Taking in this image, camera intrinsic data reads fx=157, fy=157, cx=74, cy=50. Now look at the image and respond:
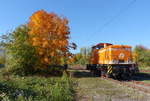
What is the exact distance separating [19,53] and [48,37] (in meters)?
3.82

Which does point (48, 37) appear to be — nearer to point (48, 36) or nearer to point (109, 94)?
point (48, 36)

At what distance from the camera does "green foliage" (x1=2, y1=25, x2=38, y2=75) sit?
60.0 feet

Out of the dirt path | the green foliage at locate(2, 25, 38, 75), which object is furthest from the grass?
the green foliage at locate(2, 25, 38, 75)

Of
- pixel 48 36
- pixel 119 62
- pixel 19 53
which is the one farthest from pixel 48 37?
pixel 119 62

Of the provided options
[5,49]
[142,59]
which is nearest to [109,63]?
[5,49]

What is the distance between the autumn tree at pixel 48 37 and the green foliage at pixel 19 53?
0.90 meters

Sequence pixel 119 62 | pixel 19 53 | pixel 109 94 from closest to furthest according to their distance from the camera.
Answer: pixel 109 94
pixel 119 62
pixel 19 53

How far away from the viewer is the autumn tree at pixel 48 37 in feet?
61.1

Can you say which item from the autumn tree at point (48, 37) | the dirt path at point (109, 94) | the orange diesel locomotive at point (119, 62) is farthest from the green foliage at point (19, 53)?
the dirt path at point (109, 94)

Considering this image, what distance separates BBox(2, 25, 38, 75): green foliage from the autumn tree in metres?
0.90

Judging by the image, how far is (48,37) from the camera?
61.8 ft

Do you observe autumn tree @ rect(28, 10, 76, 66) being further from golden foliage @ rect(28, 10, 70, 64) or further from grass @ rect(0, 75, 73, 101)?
grass @ rect(0, 75, 73, 101)

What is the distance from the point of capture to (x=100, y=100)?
719 centimetres

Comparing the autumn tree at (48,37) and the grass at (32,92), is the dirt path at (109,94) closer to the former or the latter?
the grass at (32,92)
